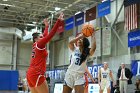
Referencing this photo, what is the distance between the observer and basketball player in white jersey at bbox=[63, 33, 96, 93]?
559 centimetres

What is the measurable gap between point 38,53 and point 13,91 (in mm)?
12115

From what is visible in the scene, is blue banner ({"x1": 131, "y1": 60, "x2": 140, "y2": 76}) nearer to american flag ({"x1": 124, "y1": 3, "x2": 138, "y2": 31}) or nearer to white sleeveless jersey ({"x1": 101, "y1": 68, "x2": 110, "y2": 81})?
american flag ({"x1": 124, "y1": 3, "x2": 138, "y2": 31})

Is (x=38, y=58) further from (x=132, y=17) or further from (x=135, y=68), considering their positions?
(x=132, y=17)

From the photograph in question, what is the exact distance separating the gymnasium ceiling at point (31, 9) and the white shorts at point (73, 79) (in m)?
16.8

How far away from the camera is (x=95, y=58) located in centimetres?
2195

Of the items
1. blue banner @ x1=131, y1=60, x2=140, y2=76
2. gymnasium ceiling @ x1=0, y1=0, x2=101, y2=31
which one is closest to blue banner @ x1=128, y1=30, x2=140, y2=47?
blue banner @ x1=131, y1=60, x2=140, y2=76

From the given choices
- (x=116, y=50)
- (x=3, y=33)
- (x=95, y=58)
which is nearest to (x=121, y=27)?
(x=116, y=50)

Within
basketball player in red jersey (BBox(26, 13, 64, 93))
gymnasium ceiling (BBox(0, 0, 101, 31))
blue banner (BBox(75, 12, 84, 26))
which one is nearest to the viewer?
basketball player in red jersey (BBox(26, 13, 64, 93))

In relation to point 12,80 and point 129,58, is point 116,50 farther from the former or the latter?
point 12,80

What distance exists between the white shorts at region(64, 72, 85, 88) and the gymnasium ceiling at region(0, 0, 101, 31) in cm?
1675

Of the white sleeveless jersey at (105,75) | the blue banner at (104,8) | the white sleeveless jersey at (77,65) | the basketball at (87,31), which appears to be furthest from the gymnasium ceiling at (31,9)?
the white sleeveless jersey at (77,65)

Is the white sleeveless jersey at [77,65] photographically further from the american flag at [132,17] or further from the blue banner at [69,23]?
the blue banner at [69,23]

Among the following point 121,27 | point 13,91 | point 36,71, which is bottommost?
point 13,91

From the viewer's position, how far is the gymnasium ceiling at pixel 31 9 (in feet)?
74.5
